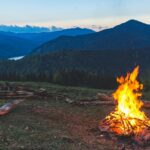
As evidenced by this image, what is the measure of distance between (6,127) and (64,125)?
3.07m

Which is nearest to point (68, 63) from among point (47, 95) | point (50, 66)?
point (50, 66)

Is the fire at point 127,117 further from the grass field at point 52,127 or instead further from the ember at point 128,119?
the grass field at point 52,127

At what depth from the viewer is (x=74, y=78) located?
253ft

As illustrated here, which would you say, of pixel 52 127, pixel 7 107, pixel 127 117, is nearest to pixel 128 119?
pixel 127 117

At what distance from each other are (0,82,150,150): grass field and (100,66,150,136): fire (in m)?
0.84

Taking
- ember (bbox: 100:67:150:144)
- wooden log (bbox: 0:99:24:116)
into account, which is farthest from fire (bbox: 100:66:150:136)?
wooden log (bbox: 0:99:24:116)

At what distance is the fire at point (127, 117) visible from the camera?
761 inches

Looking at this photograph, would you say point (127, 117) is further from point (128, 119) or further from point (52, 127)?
point (52, 127)

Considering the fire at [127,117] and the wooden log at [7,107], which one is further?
the wooden log at [7,107]

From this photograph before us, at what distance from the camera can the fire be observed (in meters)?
19.3

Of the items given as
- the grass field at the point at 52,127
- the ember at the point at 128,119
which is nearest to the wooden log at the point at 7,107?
the grass field at the point at 52,127

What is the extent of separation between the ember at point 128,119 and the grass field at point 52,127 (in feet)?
2.73

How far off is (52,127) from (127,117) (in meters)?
3.62

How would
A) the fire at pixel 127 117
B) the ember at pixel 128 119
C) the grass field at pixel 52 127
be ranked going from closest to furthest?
the grass field at pixel 52 127 < the ember at pixel 128 119 < the fire at pixel 127 117
